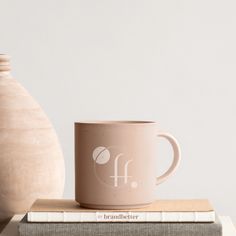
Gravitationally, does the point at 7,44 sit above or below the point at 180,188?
above

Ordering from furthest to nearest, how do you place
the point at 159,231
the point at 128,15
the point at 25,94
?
the point at 128,15 → the point at 25,94 → the point at 159,231

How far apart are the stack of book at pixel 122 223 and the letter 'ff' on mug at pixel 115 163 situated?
2cm

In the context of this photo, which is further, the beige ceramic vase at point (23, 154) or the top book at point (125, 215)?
the beige ceramic vase at point (23, 154)

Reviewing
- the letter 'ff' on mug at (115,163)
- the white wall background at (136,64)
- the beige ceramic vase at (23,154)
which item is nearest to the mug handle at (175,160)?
the letter 'ff' on mug at (115,163)

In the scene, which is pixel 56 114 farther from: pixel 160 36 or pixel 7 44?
pixel 160 36

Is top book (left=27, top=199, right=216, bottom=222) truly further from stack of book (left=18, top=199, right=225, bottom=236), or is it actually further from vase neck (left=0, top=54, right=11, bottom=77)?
vase neck (left=0, top=54, right=11, bottom=77)

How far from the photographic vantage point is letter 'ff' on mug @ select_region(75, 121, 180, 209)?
2.54ft

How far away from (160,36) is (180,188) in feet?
1.24

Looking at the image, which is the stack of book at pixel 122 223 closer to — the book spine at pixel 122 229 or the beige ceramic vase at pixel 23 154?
the book spine at pixel 122 229

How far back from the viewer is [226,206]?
1.63 metres

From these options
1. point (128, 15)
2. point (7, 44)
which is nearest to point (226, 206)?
point (128, 15)

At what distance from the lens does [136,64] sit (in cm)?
161

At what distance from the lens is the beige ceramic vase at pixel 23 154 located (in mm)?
956

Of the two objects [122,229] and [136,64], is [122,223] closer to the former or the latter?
[122,229]
